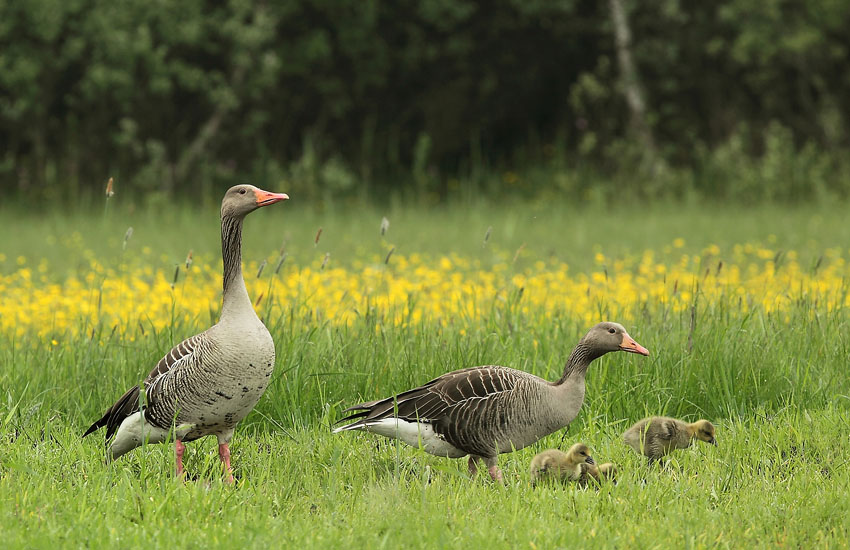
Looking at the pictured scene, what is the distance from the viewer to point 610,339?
5.95 meters

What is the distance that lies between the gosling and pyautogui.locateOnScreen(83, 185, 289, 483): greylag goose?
1560mm

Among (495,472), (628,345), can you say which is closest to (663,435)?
(628,345)

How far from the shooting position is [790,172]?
68.2ft

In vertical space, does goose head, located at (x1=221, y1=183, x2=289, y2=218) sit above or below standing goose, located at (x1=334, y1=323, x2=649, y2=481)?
above

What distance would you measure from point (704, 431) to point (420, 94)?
20.0 meters

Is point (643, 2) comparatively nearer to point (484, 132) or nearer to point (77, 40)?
point (484, 132)

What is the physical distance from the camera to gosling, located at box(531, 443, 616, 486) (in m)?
5.65

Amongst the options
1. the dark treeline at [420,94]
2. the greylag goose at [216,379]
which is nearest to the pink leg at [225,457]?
the greylag goose at [216,379]

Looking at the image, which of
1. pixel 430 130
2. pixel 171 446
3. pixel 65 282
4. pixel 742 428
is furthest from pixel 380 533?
pixel 430 130

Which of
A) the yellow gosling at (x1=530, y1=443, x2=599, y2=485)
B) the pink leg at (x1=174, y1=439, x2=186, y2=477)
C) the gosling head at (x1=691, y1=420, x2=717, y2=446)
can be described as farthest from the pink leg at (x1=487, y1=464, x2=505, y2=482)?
the pink leg at (x1=174, y1=439, x2=186, y2=477)

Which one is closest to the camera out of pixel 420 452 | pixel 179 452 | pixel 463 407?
pixel 179 452

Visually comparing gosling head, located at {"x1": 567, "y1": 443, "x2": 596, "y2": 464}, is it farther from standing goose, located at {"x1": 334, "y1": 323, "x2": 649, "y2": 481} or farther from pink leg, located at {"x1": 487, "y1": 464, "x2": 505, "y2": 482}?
pink leg, located at {"x1": 487, "y1": 464, "x2": 505, "y2": 482}

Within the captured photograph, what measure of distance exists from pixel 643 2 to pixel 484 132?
4738 mm

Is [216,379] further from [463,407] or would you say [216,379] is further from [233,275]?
[463,407]
